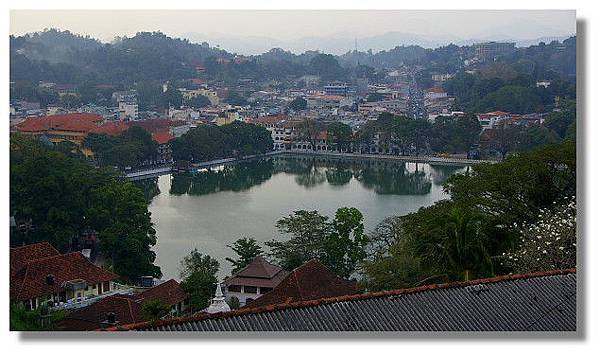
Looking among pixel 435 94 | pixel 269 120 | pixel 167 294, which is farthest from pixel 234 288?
pixel 435 94

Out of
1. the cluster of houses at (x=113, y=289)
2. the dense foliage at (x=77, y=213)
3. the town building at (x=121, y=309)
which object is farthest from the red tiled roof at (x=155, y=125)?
the town building at (x=121, y=309)

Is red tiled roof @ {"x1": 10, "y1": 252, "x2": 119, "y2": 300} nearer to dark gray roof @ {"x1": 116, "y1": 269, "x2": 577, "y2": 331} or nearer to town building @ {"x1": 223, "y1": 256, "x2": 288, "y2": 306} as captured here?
town building @ {"x1": 223, "y1": 256, "x2": 288, "y2": 306}

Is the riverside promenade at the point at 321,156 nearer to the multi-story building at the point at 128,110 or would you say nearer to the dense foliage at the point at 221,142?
the dense foliage at the point at 221,142

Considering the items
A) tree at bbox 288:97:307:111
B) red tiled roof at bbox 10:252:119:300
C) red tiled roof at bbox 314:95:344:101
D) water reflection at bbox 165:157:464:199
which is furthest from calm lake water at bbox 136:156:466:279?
red tiled roof at bbox 314:95:344:101

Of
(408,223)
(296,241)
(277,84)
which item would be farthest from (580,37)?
(277,84)

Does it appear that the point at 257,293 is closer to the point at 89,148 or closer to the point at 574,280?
the point at 574,280
